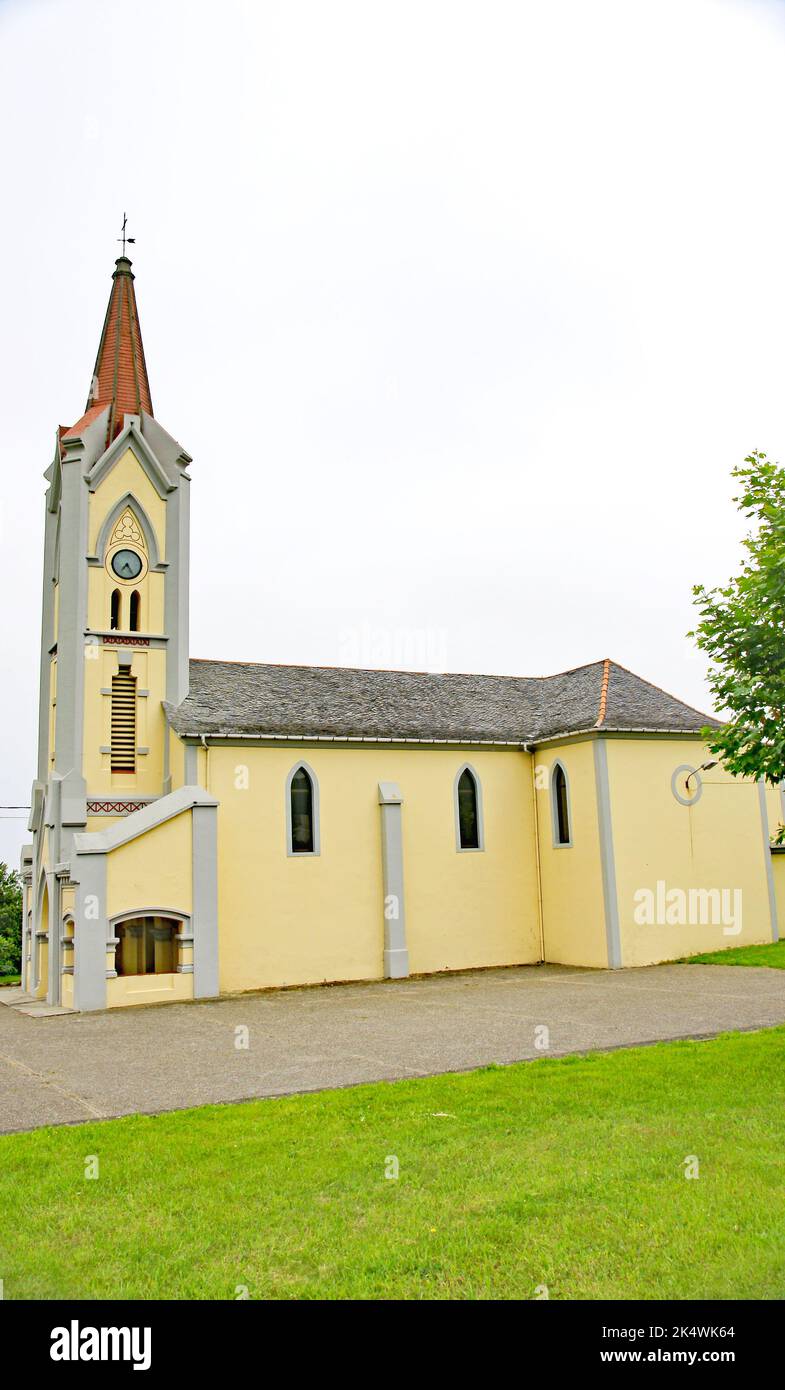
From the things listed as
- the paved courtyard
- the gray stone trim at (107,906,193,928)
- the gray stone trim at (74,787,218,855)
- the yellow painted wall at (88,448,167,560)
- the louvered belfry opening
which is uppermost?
the yellow painted wall at (88,448,167,560)

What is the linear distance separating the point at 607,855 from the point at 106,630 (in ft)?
44.6

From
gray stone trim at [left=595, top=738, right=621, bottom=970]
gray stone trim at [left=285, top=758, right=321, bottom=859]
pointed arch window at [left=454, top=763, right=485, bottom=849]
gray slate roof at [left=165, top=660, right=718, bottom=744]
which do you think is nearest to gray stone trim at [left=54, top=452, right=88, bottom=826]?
gray slate roof at [left=165, top=660, right=718, bottom=744]

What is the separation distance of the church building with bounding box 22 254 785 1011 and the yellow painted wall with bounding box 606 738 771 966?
6cm

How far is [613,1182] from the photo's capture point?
6.41 m

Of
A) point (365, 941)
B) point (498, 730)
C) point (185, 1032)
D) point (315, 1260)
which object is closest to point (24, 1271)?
point (315, 1260)

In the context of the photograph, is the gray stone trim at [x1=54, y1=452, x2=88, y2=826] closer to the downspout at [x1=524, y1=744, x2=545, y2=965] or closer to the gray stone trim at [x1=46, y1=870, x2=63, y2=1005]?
the gray stone trim at [x1=46, y1=870, x2=63, y2=1005]

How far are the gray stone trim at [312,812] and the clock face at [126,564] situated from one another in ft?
21.3

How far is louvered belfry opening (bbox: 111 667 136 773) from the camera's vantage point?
24031 millimetres

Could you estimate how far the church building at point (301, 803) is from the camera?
22703mm

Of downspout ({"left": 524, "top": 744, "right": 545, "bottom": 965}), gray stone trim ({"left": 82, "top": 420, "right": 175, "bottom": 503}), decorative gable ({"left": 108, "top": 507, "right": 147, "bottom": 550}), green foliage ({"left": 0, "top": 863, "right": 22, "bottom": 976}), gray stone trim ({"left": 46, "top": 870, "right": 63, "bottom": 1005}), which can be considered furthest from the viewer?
green foliage ({"left": 0, "top": 863, "right": 22, "bottom": 976})

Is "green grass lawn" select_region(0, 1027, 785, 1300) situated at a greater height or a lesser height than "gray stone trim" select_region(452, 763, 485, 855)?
lesser
